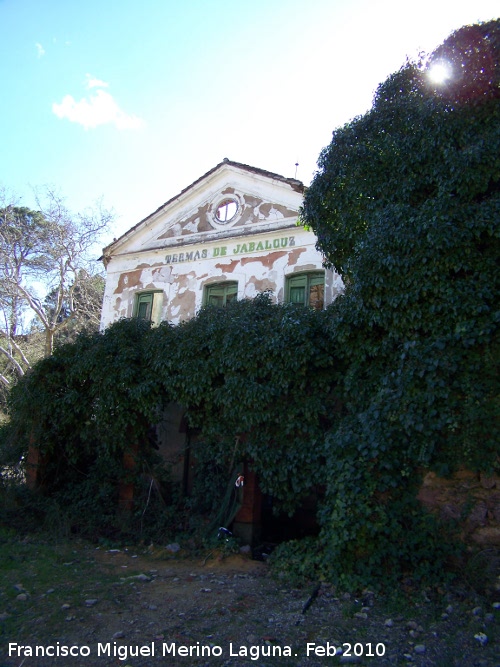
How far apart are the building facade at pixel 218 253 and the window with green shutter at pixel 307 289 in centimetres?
2

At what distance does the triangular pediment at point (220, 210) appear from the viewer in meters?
13.5

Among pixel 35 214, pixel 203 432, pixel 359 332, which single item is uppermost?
pixel 35 214

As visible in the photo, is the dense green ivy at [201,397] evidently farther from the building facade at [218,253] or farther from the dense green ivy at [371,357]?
the building facade at [218,253]

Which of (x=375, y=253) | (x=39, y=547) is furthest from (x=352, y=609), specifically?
(x=39, y=547)

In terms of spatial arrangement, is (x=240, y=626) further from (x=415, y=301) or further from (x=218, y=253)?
(x=218, y=253)

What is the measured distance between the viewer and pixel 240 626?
5695mm

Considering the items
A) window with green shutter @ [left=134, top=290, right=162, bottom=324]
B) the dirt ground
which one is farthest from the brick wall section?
window with green shutter @ [left=134, top=290, right=162, bottom=324]

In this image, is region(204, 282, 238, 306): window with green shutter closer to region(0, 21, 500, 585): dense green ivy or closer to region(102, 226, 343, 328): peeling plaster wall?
region(102, 226, 343, 328): peeling plaster wall

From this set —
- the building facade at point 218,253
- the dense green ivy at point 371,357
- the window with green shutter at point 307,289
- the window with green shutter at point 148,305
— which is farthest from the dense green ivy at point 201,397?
the window with green shutter at point 148,305

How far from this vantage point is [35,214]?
23078mm

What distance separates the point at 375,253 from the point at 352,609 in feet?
16.2

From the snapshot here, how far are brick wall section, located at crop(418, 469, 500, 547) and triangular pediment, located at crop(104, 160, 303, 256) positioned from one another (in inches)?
311

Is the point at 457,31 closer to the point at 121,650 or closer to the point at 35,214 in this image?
the point at 121,650

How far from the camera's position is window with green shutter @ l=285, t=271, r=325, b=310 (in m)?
12.6
